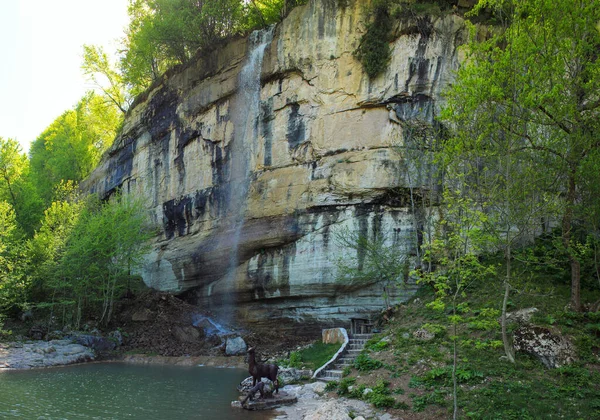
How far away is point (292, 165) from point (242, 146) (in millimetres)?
3922

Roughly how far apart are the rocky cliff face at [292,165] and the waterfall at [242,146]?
78mm

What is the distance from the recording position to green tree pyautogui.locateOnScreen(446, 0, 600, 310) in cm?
1167

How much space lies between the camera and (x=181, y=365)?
22.2 m

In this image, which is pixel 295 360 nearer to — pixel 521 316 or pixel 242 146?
pixel 521 316

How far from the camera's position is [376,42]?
24594 millimetres

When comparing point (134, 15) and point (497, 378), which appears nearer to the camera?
point (497, 378)

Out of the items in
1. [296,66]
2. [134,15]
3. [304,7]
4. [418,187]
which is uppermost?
[134,15]

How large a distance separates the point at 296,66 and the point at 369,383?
18.6m

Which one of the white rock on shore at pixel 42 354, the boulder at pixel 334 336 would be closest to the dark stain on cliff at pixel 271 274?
the boulder at pixel 334 336

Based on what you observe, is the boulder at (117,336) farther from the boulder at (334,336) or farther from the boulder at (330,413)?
the boulder at (330,413)

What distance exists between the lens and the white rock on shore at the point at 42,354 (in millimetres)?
19875

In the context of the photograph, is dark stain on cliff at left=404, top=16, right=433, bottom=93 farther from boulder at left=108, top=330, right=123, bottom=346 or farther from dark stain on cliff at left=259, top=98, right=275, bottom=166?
boulder at left=108, top=330, right=123, bottom=346

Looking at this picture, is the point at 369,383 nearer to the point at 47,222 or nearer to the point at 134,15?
the point at 47,222

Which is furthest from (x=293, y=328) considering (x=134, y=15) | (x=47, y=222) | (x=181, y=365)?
(x=134, y=15)
